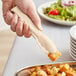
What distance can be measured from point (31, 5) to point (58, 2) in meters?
0.50

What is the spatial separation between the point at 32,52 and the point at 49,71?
0.28 meters

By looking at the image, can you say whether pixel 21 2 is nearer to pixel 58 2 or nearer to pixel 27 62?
pixel 27 62

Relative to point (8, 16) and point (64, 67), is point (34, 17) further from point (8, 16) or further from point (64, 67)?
point (64, 67)

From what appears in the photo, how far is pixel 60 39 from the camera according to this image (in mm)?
1226

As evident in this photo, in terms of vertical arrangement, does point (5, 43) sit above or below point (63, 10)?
below

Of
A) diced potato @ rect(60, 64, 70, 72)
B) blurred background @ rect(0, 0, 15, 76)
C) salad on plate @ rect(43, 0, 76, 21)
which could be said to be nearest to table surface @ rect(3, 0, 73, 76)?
salad on plate @ rect(43, 0, 76, 21)

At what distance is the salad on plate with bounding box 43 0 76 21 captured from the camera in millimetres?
1401

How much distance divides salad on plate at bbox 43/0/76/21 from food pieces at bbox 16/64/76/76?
54 cm

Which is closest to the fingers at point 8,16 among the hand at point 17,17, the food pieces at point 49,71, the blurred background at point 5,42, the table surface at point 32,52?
the hand at point 17,17

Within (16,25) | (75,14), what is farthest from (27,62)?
(75,14)

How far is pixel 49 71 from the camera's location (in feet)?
2.82

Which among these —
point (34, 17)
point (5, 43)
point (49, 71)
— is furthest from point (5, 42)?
point (49, 71)

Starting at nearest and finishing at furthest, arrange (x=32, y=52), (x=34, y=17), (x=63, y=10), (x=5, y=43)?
1. (x=34, y=17)
2. (x=32, y=52)
3. (x=63, y=10)
4. (x=5, y=43)

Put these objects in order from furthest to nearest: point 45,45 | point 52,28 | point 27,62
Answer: point 52,28, point 27,62, point 45,45
